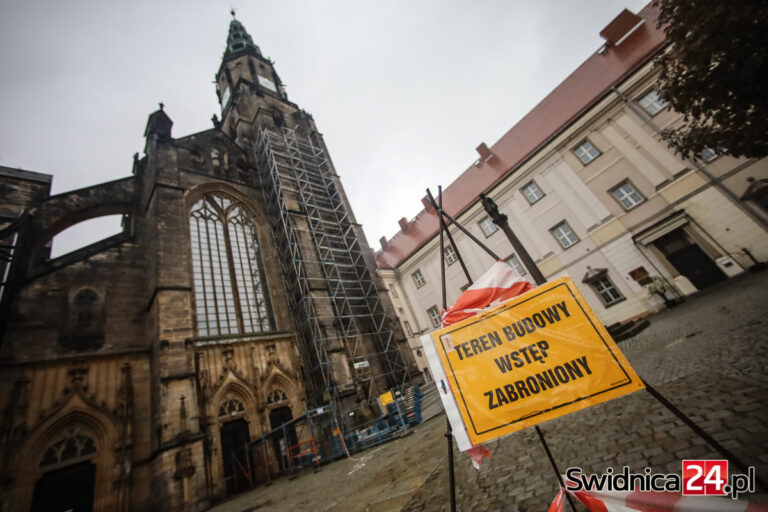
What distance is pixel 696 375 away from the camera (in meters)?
4.35

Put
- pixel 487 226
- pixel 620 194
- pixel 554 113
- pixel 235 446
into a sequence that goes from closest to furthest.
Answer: pixel 235 446 < pixel 620 194 < pixel 554 113 < pixel 487 226

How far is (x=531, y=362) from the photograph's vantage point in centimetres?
218

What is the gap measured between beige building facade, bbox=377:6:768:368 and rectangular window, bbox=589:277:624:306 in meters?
0.05

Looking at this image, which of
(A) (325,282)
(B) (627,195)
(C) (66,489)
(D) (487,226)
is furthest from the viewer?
(D) (487,226)

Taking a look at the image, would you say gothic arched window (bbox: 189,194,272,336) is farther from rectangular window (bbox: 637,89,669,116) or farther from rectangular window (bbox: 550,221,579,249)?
rectangular window (bbox: 637,89,669,116)

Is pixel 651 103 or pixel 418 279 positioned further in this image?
pixel 418 279

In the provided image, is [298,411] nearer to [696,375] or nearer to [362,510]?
[362,510]

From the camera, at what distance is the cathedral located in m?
8.21

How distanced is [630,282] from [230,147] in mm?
22666

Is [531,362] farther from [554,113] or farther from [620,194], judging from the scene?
[554,113]

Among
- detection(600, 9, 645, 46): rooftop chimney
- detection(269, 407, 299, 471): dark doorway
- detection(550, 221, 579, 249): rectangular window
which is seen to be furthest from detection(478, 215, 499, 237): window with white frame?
detection(269, 407, 299, 471): dark doorway

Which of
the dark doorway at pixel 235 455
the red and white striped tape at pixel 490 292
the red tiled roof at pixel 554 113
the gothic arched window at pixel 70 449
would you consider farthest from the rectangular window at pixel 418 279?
the red and white striped tape at pixel 490 292


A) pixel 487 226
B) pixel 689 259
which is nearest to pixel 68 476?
pixel 487 226

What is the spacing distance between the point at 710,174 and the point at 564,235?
609 cm
